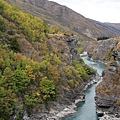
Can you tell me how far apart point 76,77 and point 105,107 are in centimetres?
3154

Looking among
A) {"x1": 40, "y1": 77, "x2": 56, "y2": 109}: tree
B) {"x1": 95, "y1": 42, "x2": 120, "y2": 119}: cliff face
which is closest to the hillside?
{"x1": 40, "y1": 77, "x2": 56, "y2": 109}: tree

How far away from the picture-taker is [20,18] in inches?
4439

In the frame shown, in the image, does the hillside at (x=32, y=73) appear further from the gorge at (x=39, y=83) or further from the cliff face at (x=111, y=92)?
the cliff face at (x=111, y=92)

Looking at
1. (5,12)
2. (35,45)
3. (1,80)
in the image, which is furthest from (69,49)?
(1,80)

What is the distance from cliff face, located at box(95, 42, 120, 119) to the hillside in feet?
41.2

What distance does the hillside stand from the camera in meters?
70.2

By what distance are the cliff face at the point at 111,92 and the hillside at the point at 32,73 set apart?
41.2ft

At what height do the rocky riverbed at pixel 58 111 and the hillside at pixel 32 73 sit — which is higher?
the hillside at pixel 32 73

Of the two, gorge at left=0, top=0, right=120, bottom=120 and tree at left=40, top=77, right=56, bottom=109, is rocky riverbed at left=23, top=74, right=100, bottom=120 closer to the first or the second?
gorge at left=0, top=0, right=120, bottom=120

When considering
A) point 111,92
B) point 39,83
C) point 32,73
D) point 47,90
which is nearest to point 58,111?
point 47,90

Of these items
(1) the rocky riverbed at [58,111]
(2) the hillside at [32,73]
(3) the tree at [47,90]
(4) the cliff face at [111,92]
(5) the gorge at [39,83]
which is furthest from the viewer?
(3) the tree at [47,90]

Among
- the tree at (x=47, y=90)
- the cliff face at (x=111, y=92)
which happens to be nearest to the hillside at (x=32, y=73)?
the tree at (x=47, y=90)

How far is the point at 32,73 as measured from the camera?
8169 centimetres

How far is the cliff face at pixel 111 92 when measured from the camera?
76125 mm
